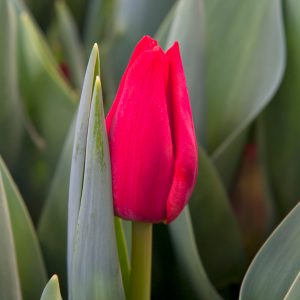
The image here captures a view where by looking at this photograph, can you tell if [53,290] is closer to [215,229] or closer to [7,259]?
[7,259]

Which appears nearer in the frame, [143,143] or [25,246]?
[143,143]

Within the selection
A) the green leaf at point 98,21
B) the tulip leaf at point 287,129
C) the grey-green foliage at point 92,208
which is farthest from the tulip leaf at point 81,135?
the green leaf at point 98,21

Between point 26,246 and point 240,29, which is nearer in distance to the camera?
point 26,246

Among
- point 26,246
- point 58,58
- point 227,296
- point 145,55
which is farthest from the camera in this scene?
point 58,58

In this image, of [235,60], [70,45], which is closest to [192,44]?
[235,60]

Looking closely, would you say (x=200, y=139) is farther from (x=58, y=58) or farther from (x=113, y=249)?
(x=58, y=58)

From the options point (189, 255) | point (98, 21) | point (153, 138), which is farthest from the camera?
point (98, 21)

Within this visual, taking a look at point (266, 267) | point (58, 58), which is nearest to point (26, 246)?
point (266, 267)
